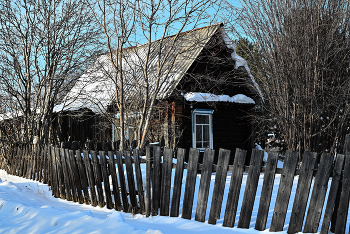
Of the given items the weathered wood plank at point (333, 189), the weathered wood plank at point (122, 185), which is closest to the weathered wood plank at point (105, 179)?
the weathered wood plank at point (122, 185)

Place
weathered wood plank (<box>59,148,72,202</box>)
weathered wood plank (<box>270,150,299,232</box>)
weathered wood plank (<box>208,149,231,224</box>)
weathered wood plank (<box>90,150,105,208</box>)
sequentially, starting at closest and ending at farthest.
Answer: weathered wood plank (<box>270,150,299,232</box>), weathered wood plank (<box>208,149,231,224</box>), weathered wood plank (<box>90,150,105,208</box>), weathered wood plank (<box>59,148,72,202</box>)

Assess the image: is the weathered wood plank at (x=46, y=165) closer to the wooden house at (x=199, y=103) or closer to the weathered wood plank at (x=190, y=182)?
the wooden house at (x=199, y=103)

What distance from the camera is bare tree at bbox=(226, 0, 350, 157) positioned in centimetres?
820

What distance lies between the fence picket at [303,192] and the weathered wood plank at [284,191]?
0.10 metres

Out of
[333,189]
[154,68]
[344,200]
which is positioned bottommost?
[344,200]

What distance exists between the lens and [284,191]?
3.88 m

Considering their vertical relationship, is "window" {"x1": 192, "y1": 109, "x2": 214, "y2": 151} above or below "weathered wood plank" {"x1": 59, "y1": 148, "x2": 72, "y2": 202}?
above

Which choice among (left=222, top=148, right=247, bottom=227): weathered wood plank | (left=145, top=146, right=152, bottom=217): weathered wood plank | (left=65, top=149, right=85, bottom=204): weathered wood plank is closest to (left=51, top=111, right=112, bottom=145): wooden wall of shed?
(left=65, top=149, right=85, bottom=204): weathered wood plank

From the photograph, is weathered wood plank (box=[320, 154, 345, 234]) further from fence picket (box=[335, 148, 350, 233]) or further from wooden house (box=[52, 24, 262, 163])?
wooden house (box=[52, 24, 262, 163])

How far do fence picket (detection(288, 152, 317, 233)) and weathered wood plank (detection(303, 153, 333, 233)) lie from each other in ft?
0.24

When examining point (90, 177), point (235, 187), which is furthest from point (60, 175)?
point (235, 187)

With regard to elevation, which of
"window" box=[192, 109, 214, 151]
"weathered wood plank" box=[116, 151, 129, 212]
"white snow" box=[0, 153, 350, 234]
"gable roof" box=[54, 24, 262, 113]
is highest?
"gable roof" box=[54, 24, 262, 113]

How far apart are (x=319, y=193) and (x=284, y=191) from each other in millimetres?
385

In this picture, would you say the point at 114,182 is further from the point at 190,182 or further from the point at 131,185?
the point at 190,182
